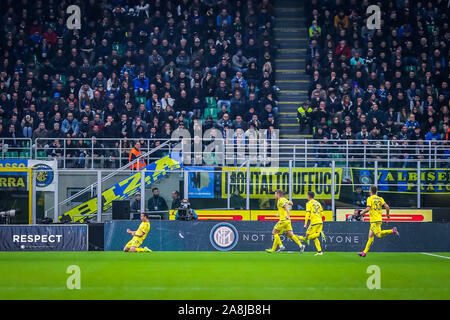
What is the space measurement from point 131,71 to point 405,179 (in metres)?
11.8

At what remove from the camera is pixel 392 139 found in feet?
86.3

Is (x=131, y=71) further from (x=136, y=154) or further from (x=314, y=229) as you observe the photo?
(x=314, y=229)

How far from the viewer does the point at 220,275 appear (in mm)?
15352

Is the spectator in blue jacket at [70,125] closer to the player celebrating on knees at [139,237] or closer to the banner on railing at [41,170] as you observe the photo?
the banner on railing at [41,170]

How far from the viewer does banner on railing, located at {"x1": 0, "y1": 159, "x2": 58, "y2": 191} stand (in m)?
22.6

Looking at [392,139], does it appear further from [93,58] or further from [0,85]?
[0,85]

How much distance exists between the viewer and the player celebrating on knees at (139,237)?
68.7 feet

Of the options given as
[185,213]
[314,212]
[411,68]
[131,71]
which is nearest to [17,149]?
[131,71]

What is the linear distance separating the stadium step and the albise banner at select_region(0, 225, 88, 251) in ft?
31.2

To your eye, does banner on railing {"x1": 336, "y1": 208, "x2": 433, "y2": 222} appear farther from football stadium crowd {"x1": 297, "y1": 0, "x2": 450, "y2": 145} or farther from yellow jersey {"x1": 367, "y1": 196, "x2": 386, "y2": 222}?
yellow jersey {"x1": 367, "y1": 196, "x2": 386, "y2": 222}

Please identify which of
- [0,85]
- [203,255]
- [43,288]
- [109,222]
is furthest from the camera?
[0,85]

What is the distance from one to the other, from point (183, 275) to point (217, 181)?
895cm

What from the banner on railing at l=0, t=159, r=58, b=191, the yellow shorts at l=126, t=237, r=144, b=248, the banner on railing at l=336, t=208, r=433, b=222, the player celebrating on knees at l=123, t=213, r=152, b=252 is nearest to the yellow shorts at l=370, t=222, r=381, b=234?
the banner on railing at l=336, t=208, r=433, b=222
